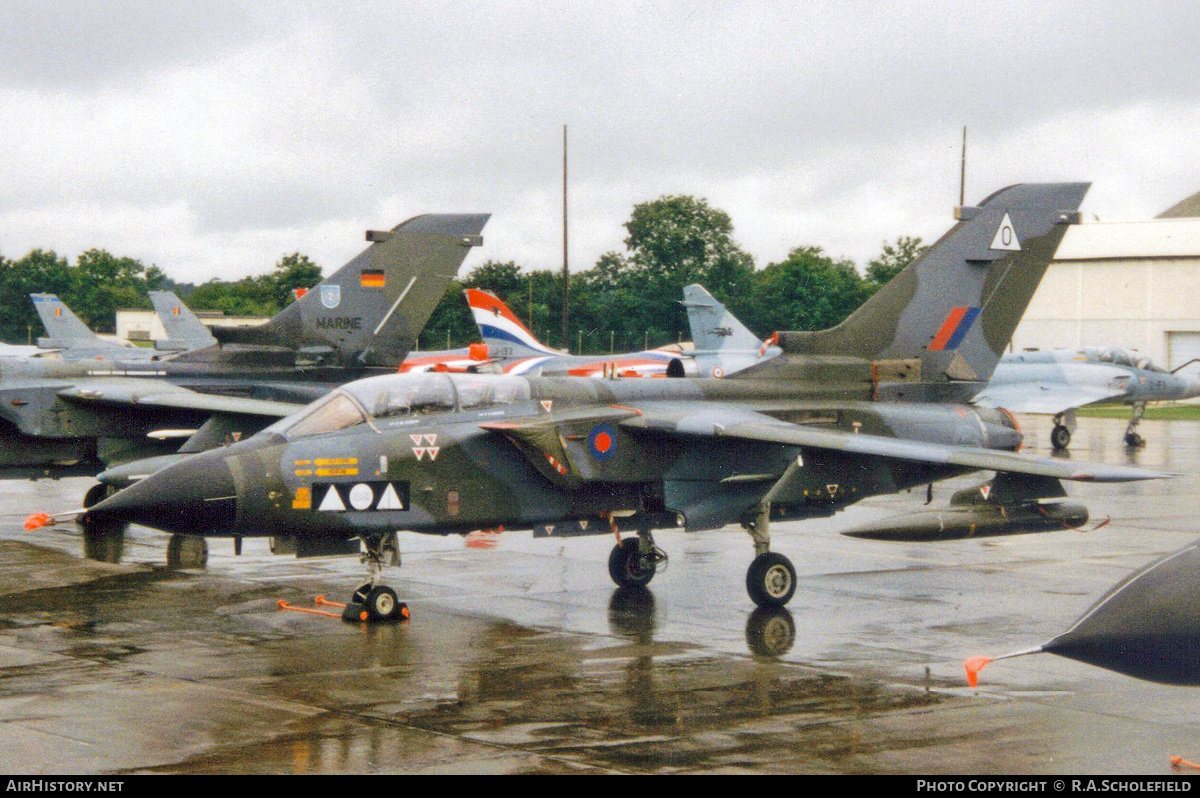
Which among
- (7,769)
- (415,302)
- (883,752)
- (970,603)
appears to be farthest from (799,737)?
(415,302)

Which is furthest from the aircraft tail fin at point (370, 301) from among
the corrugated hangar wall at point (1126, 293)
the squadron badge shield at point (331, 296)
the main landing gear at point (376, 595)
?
the corrugated hangar wall at point (1126, 293)

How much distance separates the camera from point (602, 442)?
12.5 meters

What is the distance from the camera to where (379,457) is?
38.7 feet

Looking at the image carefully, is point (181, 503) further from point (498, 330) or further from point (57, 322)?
point (57, 322)

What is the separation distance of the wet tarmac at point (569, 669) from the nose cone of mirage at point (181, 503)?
1030 millimetres

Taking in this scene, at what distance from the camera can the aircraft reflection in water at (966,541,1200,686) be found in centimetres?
616

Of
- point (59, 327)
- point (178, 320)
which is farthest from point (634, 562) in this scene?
point (59, 327)

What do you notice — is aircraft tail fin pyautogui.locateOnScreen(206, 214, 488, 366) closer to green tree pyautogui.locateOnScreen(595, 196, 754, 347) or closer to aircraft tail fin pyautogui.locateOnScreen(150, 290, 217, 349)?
aircraft tail fin pyautogui.locateOnScreen(150, 290, 217, 349)

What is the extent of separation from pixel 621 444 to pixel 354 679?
3.74 meters

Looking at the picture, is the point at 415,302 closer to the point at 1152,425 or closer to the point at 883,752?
the point at 883,752

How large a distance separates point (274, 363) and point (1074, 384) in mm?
21721

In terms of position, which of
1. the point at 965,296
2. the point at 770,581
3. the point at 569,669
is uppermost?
the point at 965,296

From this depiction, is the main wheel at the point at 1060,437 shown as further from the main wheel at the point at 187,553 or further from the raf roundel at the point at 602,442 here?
the raf roundel at the point at 602,442

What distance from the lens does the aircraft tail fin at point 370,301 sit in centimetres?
1970
